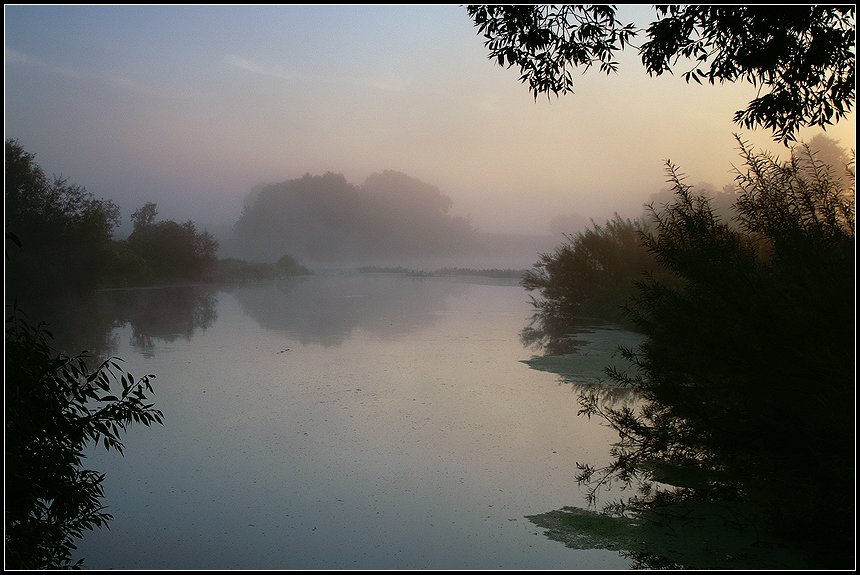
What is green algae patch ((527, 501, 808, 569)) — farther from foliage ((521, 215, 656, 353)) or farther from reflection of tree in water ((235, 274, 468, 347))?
foliage ((521, 215, 656, 353))

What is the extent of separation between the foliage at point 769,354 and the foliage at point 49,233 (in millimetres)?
21966

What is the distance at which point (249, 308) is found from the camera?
22.2 m

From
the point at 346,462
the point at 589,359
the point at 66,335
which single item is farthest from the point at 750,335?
the point at 66,335

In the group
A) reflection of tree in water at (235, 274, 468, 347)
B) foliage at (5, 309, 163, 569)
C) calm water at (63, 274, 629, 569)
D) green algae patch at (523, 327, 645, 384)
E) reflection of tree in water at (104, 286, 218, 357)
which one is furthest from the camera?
reflection of tree in water at (235, 274, 468, 347)

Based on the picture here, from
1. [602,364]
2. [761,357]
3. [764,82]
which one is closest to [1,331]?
[761,357]

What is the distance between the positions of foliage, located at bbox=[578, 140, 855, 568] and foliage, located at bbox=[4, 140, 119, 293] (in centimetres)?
2197

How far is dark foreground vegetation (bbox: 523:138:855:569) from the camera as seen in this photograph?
3355 mm

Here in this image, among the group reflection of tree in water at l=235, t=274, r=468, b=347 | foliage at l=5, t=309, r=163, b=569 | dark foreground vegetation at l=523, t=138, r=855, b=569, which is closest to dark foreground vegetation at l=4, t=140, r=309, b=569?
foliage at l=5, t=309, r=163, b=569

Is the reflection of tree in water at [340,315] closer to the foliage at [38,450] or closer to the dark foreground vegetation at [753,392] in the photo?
the dark foreground vegetation at [753,392]

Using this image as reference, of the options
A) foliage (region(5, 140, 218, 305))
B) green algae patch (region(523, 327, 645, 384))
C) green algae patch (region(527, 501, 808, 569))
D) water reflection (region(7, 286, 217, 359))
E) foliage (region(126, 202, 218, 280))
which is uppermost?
foliage (region(126, 202, 218, 280))

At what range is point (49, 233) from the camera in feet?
78.7

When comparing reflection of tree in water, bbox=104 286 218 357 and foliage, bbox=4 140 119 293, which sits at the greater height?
foliage, bbox=4 140 119 293

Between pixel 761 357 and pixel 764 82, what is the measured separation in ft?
8.04

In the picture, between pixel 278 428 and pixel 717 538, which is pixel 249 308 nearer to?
pixel 278 428
